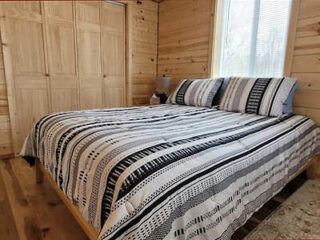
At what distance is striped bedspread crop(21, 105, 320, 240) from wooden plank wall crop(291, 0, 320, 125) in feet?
2.71

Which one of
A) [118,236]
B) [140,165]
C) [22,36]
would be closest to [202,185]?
[140,165]

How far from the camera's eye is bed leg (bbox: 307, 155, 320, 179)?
7.06 feet

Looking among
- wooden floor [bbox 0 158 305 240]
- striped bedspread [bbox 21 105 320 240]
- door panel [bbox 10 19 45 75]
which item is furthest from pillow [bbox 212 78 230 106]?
door panel [bbox 10 19 45 75]

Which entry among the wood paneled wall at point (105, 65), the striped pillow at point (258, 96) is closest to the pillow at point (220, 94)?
the striped pillow at point (258, 96)

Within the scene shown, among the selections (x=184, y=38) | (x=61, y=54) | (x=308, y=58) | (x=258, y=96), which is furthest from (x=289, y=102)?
(x=61, y=54)

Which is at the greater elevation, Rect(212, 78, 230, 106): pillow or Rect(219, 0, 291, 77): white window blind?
Rect(219, 0, 291, 77): white window blind

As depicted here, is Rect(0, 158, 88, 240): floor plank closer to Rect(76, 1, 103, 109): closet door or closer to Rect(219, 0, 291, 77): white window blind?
Rect(76, 1, 103, 109): closet door

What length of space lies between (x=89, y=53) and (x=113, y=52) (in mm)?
391

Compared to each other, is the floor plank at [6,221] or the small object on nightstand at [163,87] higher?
the small object on nightstand at [163,87]

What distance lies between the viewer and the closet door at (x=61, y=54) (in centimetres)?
277

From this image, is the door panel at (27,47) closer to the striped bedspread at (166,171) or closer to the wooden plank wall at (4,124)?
the wooden plank wall at (4,124)

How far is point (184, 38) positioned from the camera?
3.31m

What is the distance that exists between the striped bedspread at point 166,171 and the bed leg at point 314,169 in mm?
801

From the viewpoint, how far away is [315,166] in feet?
7.11
